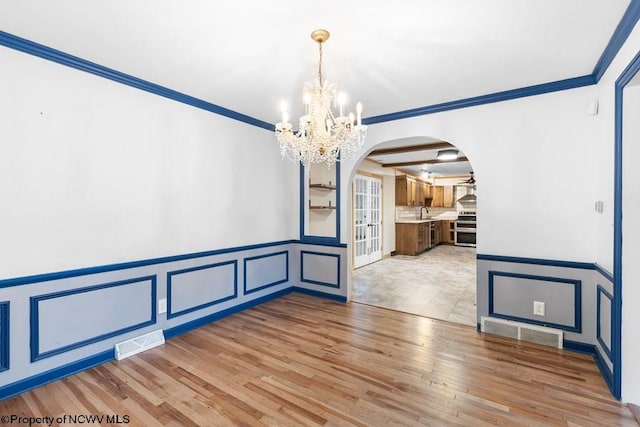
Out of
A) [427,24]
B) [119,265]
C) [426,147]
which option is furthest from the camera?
[426,147]

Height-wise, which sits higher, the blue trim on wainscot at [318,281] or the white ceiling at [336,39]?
the white ceiling at [336,39]

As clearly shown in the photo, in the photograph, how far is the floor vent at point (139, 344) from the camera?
2660 millimetres

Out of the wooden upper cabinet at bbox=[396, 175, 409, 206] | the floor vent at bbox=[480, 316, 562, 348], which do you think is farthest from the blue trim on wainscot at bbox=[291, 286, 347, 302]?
the wooden upper cabinet at bbox=[396, 175, 409, 206]

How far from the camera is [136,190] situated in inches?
112

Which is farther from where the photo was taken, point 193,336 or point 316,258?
point 316,258

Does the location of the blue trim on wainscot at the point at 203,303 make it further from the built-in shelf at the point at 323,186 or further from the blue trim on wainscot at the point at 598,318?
the blue trim on wainscot at the point at 598,318

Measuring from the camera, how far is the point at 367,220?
7.01m

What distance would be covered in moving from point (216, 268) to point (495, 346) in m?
3.08

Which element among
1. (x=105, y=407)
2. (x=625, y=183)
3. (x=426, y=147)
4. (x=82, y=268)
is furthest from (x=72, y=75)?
(x=426, y=147)

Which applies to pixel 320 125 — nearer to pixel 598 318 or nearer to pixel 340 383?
pixel 340 383

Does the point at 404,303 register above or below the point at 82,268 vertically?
below

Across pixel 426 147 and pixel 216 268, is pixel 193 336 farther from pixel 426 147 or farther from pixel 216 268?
pixel 426 147

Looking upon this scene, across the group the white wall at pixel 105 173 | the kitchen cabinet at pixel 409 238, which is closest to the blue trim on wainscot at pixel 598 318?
the white wall at pixel 105 173

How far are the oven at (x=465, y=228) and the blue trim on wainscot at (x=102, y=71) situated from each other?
8387 mm
